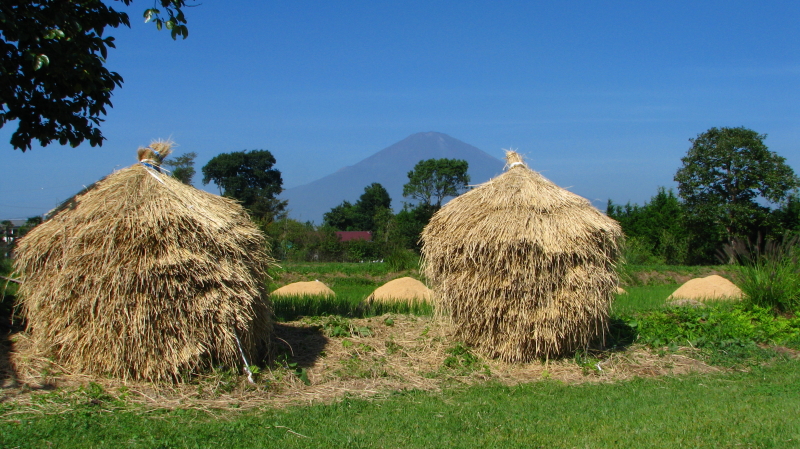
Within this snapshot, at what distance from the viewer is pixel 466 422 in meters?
5.77

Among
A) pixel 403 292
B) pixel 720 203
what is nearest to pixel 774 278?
pixel 403 292

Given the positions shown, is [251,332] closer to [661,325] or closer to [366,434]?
[366,434]

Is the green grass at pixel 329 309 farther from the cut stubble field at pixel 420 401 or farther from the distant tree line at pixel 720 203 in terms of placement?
the distant tree line at pixel 720 203

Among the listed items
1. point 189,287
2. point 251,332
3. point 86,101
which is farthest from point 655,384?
point 86,101

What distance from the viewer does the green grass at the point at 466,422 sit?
200 inches

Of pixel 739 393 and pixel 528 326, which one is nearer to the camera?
pixel 739 393

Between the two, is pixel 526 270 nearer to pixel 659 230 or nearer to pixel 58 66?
pixel 58 66

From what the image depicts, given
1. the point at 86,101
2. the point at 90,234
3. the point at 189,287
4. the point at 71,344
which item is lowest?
the point at 71,344

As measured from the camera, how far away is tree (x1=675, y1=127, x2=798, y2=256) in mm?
32625

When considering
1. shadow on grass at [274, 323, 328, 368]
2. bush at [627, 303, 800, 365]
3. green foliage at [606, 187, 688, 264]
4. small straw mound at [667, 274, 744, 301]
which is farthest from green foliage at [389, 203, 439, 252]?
shadow on grass at [274, 323, 328, 368]

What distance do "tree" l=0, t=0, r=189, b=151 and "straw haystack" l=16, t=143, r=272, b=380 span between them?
1.01m

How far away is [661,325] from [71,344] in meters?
8.48

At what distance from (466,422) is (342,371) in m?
2.34

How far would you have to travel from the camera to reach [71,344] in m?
6.66
